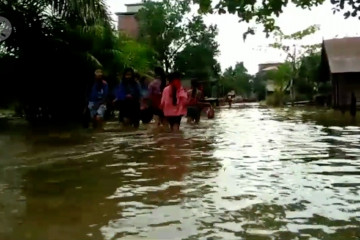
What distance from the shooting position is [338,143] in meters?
9.42

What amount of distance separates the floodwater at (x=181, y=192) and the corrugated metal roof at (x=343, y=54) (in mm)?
19407

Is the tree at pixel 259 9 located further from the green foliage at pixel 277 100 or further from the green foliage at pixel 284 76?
the green foliage at pixel 284 76

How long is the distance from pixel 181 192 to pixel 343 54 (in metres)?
26.0

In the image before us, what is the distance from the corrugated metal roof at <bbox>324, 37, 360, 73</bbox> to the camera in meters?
27.5

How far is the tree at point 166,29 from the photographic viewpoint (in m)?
53.7

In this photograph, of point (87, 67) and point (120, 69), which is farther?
point (120, 69)

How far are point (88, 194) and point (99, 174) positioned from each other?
1.19 metres

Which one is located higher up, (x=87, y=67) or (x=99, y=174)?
(x=87, y=67)

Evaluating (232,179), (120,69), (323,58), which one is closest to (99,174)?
(232,179)

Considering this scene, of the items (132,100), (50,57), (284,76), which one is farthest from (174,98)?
(284,76)

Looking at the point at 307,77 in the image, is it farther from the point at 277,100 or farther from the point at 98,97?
the point at 98,97

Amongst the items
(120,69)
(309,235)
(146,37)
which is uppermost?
(146,37)

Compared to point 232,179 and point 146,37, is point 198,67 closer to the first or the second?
point 146,37

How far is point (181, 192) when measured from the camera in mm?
4977
